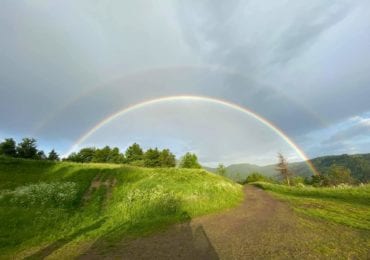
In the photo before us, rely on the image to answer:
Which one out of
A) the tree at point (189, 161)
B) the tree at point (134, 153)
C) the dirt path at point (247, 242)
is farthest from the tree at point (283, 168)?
the dirt path at point (247, 242)

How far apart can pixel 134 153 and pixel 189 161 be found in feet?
84.1

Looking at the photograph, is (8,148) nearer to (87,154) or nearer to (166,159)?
(87,154)

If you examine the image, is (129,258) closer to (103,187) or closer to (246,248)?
(246,248)

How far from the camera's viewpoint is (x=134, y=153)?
111 metres

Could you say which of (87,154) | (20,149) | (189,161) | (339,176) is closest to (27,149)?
(20,149)

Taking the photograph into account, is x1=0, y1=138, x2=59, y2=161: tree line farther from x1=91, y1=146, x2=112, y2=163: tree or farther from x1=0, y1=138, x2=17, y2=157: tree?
x1=91, y1=146, x2=112, y2=163: tree

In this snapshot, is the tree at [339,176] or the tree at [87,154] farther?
the tree at [339,176]

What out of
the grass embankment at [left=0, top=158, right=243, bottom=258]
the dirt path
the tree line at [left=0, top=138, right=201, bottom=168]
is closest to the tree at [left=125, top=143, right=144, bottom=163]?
the tree line at [left=0, top=138, right=201, bottom=168]

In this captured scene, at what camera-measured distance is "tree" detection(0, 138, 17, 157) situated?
71188mm

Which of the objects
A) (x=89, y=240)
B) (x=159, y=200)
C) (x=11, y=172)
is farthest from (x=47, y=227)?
(x=11, y=172)

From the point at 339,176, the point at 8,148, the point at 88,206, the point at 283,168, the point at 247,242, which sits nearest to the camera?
the point at 247,242

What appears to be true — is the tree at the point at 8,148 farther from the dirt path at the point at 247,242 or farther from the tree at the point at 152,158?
the dirt path at the point at 247,242

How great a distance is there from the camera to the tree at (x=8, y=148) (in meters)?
71.2

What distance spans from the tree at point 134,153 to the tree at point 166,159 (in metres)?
9.50
